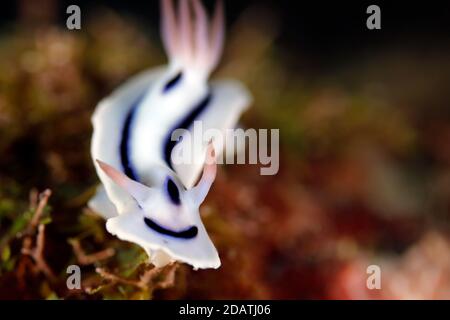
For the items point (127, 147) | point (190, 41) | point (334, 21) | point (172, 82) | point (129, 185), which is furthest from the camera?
point (334, 21)

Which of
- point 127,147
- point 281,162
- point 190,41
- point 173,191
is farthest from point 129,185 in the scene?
point 281,162

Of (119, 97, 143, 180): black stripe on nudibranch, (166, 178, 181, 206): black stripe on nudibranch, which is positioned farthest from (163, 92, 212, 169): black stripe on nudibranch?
(166, 178, 181, 206): black stripe on nudibranch

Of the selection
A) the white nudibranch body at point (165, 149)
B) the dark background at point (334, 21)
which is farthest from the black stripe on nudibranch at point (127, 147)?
the dark background at point (334, 21)

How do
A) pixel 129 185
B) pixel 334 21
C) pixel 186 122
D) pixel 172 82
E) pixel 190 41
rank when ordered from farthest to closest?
pixel 334 21, pixel 190 41, pixel 172 82, pixel 186 122, pixel 129 185

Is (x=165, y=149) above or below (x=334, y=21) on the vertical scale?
below

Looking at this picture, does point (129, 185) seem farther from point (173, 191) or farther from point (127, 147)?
point (127, 147)
